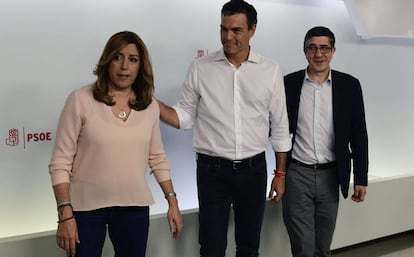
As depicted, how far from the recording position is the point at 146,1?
2561 mm

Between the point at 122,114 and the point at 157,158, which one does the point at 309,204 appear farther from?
the point at 122,114

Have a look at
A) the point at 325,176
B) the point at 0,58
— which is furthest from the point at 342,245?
the point at 0,58

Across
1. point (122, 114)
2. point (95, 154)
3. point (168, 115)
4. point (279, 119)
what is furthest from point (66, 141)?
point (279, 119)

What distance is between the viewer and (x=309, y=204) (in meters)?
2.35

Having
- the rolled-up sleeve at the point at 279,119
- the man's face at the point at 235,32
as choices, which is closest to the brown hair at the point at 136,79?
the man's face at the point at 235,32

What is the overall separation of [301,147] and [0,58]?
4.94 feet

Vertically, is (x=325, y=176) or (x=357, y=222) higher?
(x=325, y=176)

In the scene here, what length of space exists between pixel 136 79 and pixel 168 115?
0.36 m

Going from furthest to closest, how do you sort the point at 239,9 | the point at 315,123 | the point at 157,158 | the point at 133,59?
the point at 315,123, the point at 239,9, the point at 157,158, the point at 133,59

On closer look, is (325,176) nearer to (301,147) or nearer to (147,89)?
(301,147)

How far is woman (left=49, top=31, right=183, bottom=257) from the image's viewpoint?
5.03 feet

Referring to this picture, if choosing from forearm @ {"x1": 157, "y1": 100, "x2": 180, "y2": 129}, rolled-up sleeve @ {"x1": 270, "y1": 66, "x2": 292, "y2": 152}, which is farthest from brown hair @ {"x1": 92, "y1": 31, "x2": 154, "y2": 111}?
rolled-up sleeve @ {"x1": 270, "y1": 66, "x2": 292, "y2": 152}

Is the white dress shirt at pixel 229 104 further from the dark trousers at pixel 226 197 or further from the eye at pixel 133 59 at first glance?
the eye at pixel 133 59

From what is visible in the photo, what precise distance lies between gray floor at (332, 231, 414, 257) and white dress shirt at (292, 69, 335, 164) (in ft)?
4.27
